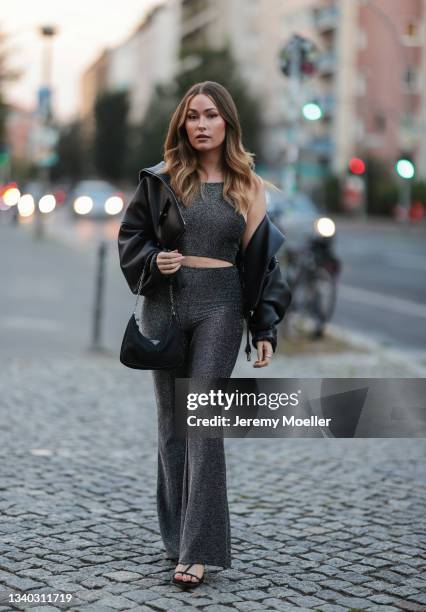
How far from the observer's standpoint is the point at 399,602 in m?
3.97

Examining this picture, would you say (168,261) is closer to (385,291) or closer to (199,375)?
(199,375)

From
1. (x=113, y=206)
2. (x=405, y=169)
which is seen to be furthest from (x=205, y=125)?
(x=405, y=169)

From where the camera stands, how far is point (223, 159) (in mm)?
4215

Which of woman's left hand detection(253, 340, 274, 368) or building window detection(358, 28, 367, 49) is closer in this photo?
woman's left hand detection(253, 340, 274, 368)

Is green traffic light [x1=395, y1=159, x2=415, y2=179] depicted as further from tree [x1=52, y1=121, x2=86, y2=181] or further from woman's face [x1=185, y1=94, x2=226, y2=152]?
tree [x1=52, y1=121, x2=86, y2=181]

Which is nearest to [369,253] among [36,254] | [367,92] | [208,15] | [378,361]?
[36,254]

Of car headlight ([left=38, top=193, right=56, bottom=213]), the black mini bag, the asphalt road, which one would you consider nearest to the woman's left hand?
the black mini bag

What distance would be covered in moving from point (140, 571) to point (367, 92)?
65318 millimetres

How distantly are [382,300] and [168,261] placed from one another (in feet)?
47.5

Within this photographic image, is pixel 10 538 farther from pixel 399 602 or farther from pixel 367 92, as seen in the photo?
pixel 367 92

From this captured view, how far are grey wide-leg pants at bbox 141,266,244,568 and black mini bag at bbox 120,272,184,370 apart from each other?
0.08 meters

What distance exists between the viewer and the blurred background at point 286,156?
1320cm

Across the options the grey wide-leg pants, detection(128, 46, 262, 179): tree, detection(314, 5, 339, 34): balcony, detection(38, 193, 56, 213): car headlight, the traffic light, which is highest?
detection(314, 5, 339, 34): balcony

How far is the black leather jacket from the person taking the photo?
161 inches
